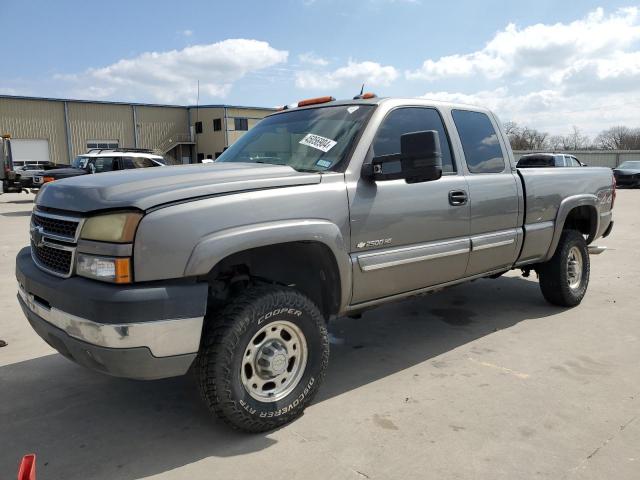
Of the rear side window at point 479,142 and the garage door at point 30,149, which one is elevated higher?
the garage door at point 30,149

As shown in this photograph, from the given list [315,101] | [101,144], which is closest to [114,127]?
[101,144]

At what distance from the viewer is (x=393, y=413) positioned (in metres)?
3.19

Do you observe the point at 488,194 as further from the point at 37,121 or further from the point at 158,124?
the point at 158,124

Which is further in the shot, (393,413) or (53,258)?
(393,413)

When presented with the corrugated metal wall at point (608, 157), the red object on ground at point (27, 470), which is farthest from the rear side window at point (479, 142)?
the corrugated metal wall at point (608, 157)

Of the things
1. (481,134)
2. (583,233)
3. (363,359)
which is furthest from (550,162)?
(363,359)

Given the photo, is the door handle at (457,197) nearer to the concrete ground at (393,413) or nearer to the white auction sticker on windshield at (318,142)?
the white auction sticker on windshield at (318,142)

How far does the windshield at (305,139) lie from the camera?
344cm

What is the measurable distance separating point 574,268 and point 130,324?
4744mm

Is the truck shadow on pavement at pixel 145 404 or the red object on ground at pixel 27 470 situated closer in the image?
the red object on ground at pixel 27 470

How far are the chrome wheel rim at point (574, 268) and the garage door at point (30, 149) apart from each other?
154ft

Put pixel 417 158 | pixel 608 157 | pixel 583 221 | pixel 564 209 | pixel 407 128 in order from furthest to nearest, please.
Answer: pixel 608 157 → pixel 583 221 → pixel 564 209 → pixel 407 128 → pixel 417 158

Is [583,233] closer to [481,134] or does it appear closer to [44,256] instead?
[481,134]

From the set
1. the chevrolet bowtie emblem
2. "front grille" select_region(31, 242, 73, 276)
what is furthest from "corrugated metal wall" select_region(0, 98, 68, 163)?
"front grille" select_region(31, 242, 73, 276)
